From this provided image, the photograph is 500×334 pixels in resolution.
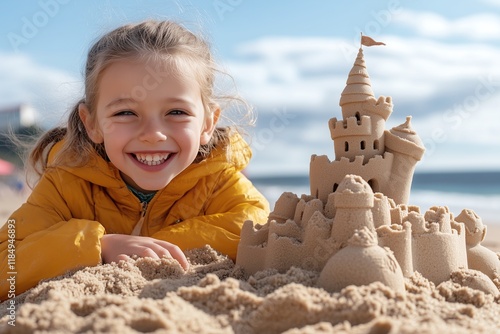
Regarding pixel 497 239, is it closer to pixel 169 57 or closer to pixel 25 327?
pixel 169 57

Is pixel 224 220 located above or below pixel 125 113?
below

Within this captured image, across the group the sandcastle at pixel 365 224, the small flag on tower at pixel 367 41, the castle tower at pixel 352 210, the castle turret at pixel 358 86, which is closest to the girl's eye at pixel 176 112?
the sandcastle at pixel 365 224

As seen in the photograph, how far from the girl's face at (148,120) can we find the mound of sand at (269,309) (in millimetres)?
1046

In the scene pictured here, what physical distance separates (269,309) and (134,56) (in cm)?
191

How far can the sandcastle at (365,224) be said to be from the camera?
221 centimetres

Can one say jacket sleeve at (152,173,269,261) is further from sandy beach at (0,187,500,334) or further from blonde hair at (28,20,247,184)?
sandy beach at (0,187,500,334)

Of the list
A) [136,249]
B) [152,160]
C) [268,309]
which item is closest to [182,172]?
[152,160]

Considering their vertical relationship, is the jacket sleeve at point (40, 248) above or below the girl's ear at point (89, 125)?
below

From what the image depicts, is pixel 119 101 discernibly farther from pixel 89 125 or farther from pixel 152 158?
pixel 89 125

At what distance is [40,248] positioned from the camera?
2.96 m

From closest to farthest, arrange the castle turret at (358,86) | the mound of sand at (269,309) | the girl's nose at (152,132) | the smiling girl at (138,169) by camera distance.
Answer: the mound of sand at (269,309) < the castle turret at (358,86) < the smiling girl at (138,169) < the girl's nose at (152,132)

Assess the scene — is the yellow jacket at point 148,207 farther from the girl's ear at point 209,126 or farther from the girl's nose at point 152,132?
the girl's nose at point 152,132

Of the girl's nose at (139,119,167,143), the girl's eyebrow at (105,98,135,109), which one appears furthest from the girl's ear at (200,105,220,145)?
the girl's eyebrow at (105,98,135,109)

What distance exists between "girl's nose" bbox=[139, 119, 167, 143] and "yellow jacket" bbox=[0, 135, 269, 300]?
1.56 ft
